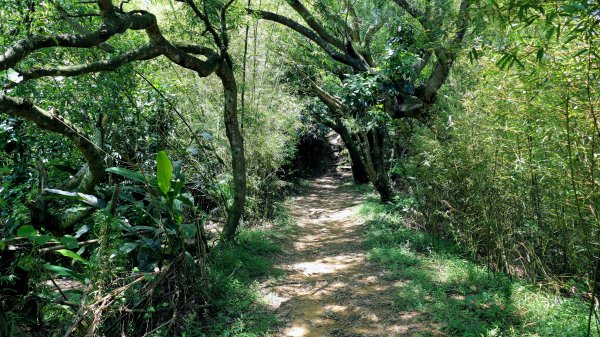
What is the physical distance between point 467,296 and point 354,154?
7.85 m

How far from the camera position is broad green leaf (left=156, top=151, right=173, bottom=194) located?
9.09 feet

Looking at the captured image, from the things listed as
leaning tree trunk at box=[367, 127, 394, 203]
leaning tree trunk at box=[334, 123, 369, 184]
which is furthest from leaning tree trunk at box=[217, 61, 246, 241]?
leaning tree trunk at box=[334, 123, 369, 184]

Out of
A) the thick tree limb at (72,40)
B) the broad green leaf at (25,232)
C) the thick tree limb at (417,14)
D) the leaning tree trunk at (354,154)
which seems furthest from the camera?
the leaning tree trunk at (354,154)

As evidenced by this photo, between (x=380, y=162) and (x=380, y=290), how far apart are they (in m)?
3.95

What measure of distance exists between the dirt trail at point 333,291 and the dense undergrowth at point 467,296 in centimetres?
19

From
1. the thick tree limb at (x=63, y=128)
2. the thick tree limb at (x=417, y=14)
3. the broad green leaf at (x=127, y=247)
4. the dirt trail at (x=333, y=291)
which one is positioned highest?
the thick tree limb at (x=417, y=14)

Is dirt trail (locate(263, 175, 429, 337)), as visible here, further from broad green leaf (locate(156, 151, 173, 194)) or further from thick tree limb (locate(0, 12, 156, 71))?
thick tree limb (locate(0, 12, 156, 71))

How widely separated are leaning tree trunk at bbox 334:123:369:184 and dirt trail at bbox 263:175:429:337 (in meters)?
4.40

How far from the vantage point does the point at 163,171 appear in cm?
282

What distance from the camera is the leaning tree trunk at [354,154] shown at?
1084 cm

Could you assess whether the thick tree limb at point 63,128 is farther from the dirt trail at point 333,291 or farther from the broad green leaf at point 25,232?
the dirt trail at point 333,291

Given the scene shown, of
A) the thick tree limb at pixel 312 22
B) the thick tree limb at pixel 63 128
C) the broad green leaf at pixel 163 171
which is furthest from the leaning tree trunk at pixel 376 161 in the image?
the thick tree limb at pixel 63 128

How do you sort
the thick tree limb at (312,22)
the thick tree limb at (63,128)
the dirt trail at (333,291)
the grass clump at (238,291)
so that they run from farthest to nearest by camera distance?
the thick tree limb at (312,22), the dirt trail at (333,291), the grass clump at (238,291), the thick tree limb at (63,128)

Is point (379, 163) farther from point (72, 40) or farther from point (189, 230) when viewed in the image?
point (72, 40)
